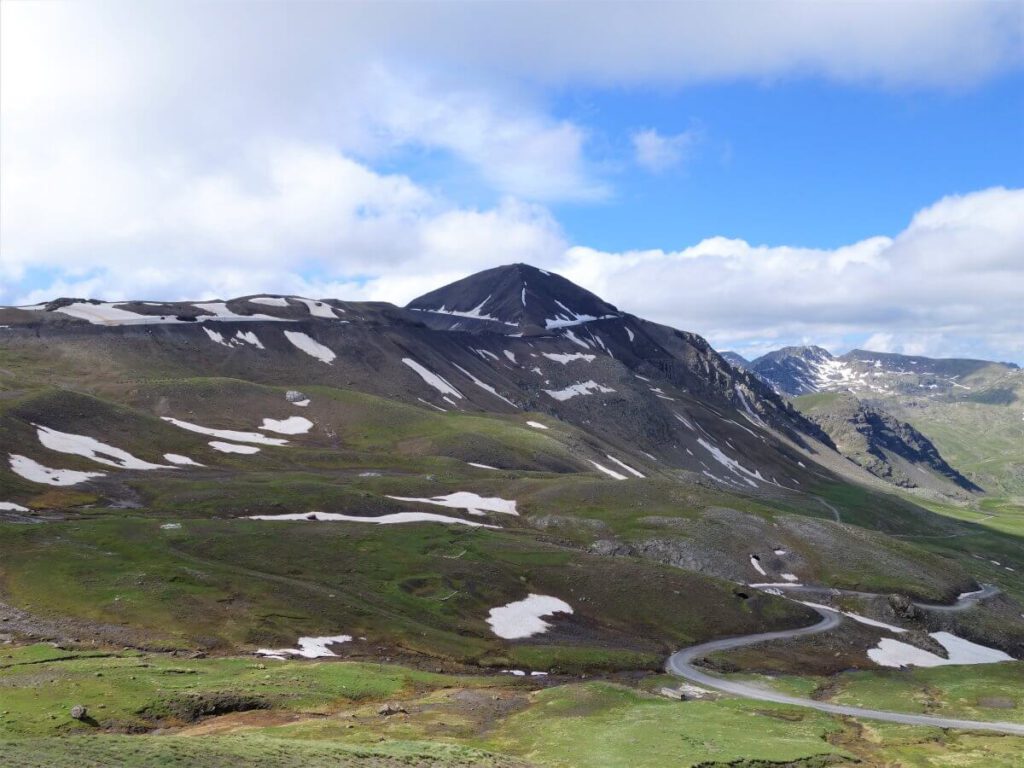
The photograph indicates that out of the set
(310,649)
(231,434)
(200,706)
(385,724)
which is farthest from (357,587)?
(231,434)

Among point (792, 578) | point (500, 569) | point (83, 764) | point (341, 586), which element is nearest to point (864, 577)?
point (792, 578)

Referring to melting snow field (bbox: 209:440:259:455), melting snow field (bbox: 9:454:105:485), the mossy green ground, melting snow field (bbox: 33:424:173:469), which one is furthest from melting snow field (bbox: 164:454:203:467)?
the mossy green ground

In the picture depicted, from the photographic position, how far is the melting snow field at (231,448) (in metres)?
154

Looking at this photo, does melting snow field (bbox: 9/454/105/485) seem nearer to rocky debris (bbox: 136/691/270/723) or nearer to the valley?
the valley

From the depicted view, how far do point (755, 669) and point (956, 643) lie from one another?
130 ft

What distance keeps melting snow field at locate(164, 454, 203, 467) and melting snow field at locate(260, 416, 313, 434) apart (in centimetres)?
3679

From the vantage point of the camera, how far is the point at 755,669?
8762 cm

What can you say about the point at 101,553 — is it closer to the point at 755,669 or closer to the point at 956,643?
the point at 755,669

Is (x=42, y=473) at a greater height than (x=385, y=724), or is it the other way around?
(x=42, y=473)

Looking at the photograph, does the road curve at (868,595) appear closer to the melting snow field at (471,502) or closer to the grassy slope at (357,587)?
the grassy slope at (357,587)

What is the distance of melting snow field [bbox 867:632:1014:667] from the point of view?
318 ft

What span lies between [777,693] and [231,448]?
11476 centimetres

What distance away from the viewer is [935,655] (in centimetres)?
10088

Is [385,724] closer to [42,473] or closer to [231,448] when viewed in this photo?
[42,473]
